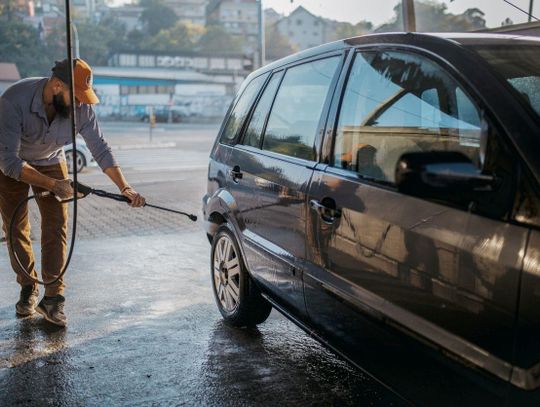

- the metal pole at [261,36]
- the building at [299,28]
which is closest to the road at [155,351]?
the metal pole at [261,36]

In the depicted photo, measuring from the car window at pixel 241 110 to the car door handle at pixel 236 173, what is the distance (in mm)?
339

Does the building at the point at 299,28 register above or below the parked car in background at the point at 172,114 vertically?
above

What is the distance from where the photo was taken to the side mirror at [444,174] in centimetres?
189

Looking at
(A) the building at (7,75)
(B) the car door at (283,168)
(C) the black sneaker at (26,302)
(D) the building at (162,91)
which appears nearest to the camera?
(B) the car door at (283,168)

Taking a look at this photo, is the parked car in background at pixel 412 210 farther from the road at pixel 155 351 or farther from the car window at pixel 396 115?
the road at pixel 155 351

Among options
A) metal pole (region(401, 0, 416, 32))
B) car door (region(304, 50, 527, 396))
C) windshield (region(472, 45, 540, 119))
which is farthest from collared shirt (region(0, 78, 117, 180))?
metal pole (region(401, 0, 416, 32))

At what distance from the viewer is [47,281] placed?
14.0ft

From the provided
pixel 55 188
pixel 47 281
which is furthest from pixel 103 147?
pixel 47 281

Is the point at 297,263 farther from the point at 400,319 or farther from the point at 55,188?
the point at 55,188

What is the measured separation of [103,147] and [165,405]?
6.73ft

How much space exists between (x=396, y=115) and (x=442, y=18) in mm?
5815

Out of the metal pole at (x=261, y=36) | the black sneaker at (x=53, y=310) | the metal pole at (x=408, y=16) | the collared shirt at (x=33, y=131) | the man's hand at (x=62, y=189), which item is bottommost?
the black sneaker at (x=53, y=310)

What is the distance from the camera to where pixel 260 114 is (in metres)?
3.96

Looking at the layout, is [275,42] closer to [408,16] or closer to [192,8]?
[408,16]
